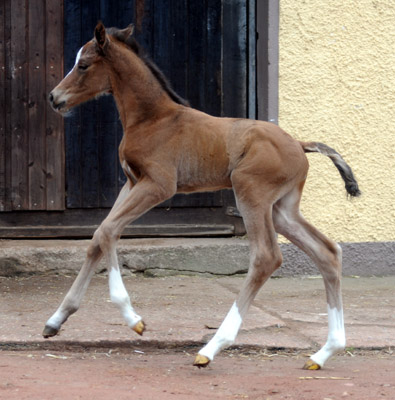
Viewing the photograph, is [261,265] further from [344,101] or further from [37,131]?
[37,131]

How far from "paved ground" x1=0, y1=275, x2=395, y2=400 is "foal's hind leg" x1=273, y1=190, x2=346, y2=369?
0.12m

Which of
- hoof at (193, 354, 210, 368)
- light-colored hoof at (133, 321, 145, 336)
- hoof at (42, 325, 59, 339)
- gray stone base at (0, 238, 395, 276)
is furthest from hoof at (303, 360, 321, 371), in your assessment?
gray stone base at (0, 238, 395, 276)

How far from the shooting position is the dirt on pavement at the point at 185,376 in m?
3.49

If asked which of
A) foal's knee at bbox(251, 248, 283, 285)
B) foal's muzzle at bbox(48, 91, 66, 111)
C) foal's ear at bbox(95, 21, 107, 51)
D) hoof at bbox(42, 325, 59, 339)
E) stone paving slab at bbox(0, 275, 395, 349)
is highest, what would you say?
foal's ear at bbox(95, 21, 107, 51)

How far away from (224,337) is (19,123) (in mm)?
4070

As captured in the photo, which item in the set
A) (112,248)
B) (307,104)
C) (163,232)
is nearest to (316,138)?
(307,104)

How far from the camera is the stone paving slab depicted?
4.61m

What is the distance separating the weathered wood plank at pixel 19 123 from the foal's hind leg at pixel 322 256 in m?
3.48

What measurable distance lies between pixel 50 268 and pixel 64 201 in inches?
32.0

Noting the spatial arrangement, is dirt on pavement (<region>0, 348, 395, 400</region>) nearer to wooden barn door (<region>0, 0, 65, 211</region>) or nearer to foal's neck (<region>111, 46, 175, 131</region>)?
foal's neck (<region>111, 46, 175, 131</region>)

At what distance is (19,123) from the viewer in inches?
287

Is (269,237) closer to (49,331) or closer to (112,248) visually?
(112,248)

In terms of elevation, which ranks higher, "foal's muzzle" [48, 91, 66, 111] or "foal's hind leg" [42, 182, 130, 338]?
"foal's muzzle" [48, 91, 66, 111]

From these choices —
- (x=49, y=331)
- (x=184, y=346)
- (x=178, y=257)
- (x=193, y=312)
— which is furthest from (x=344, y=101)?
(x=49, y=331)
